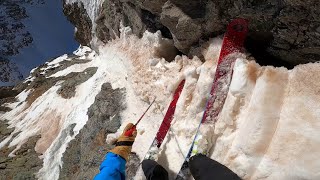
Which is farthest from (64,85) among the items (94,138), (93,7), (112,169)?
(112,169)

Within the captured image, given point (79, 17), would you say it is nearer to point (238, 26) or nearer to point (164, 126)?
point (164, 126)

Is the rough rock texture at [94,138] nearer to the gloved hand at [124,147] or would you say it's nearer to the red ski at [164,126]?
the red ski at [164,126]

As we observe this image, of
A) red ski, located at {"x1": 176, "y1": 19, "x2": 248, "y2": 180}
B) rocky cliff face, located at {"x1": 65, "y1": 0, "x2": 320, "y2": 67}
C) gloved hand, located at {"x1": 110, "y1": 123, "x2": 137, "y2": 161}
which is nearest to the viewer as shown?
rocky cliff face, located at {"x1": 65, "y1": 0, "x2": 320, "y2": 67}

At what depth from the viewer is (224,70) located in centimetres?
449

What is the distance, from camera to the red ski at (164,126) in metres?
4.90

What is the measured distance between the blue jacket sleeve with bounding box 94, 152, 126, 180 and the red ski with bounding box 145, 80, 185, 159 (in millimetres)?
761

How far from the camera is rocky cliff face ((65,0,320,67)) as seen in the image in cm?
372

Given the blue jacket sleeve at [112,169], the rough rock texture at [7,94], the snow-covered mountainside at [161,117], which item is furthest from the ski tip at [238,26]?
the rough rock texture at [7,94]

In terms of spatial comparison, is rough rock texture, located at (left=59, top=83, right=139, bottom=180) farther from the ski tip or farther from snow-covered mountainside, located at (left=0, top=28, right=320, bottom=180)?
the ski tip

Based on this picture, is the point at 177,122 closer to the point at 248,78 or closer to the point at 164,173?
the point at 164,173

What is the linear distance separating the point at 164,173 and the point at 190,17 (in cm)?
228

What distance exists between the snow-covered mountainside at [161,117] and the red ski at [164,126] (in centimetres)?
11

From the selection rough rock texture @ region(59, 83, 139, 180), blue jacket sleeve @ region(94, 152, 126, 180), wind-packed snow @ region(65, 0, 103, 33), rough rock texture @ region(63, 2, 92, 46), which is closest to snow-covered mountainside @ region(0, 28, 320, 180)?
rough rock texture @ region(59, 83, 139, 180)

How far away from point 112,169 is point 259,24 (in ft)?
8.43
